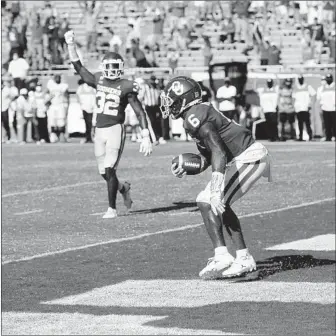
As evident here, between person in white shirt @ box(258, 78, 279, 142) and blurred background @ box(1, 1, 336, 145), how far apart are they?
0.07 ft

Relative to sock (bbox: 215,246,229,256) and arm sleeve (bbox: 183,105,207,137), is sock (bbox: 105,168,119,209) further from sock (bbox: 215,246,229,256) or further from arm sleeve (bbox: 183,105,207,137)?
arm sleeve (bbox: 183,105,207,137)

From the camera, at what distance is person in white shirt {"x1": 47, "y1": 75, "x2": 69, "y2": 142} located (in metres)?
30.9

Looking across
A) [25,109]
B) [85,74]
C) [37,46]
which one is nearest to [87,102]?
[25,109]

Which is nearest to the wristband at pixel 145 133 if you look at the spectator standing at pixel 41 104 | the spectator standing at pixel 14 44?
the spectator standing at pixel 41 104

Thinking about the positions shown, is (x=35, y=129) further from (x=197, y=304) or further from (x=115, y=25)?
(x=197, y=304)

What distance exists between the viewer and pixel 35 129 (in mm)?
32219

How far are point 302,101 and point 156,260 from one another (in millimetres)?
18253

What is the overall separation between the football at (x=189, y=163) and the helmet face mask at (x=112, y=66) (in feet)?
14.4

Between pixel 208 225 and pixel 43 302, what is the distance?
139 centimetres

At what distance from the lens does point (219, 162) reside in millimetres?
9023

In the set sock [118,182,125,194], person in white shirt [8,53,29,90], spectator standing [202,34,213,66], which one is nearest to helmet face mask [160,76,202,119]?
sock [118,182,125,194]

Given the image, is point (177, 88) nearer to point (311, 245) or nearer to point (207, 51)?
point (311, 245)

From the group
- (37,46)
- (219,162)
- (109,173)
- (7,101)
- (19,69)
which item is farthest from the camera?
(37,46)

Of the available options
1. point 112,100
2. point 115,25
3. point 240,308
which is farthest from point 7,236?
point 115,25
